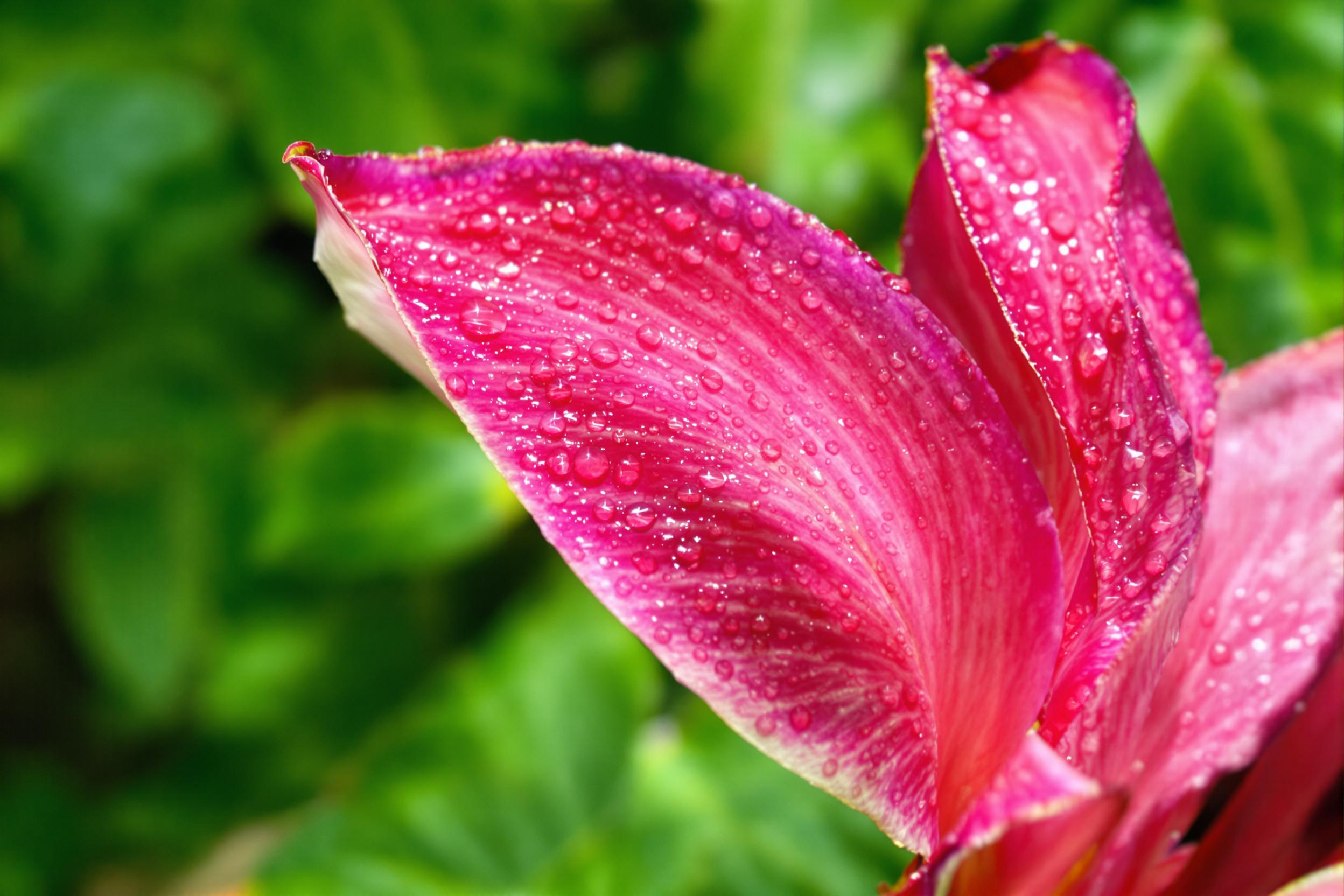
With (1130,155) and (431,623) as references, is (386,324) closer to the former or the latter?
(1130,155)

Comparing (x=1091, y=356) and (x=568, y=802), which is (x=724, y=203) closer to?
(x=1091, y=356)

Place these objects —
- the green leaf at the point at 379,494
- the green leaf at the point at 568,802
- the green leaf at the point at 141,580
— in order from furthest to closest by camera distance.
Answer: the green leaf at the point at 141,580
the green leaf at the point at 379,494
the green leaf at the point at 568,802

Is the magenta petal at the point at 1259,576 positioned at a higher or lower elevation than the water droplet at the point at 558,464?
lower

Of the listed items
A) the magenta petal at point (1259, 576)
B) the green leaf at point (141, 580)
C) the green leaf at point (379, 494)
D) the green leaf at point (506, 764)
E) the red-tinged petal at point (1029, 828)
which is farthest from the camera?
the green leaf at point (141, 580)

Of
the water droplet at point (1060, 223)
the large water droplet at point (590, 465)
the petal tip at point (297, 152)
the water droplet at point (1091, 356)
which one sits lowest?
the water droplet at point (1091, 356)

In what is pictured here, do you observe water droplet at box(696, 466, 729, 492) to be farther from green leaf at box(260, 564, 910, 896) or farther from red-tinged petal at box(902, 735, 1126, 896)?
green leaf at box(260, 564, 910, 896)

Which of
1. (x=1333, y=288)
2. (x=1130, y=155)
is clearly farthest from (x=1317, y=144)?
(x=1130, y=155)

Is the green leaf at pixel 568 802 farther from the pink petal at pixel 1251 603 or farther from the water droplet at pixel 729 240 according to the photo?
the water droplet at pixel 729 240

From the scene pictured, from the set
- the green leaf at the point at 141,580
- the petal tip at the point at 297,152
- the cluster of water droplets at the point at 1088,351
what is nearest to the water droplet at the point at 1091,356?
the cluster of water droplets at the point at 1088,351
